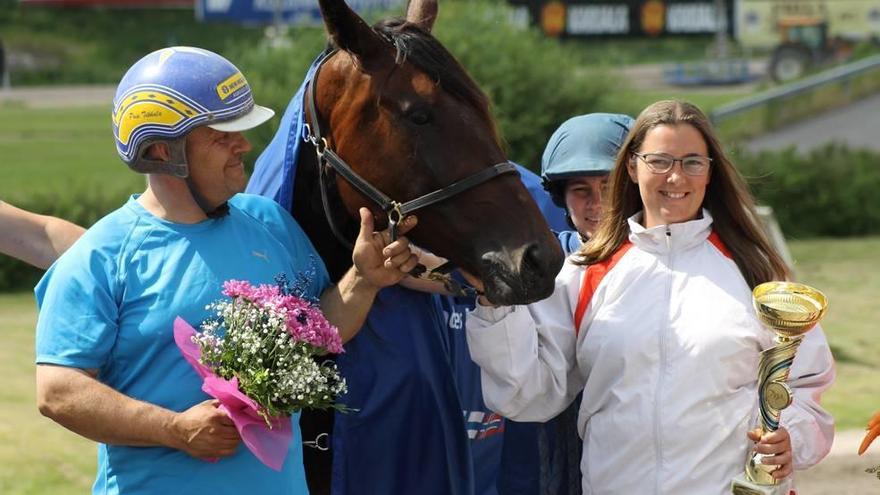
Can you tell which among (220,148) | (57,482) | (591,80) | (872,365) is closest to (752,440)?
(220,148)

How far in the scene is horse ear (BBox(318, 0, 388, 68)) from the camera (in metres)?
2.95

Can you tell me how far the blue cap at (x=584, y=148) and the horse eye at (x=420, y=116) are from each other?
0.80 meters

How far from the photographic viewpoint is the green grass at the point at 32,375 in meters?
6.51

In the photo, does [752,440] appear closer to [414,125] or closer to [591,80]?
[414,125]

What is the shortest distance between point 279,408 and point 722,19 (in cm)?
2965

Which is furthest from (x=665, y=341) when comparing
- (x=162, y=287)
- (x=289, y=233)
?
(x=162, y=287)

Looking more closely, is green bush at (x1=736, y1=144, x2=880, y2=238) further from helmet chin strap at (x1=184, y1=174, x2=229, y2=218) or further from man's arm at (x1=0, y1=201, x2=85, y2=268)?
helmet chin strap at (x1=184, y1=174, x2=229, y2=218)

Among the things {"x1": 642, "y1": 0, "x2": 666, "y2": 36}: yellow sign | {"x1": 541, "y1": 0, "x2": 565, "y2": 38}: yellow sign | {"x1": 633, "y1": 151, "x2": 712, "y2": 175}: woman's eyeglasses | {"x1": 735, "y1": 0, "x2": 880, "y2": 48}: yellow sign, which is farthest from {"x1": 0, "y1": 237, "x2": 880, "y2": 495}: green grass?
{"x1": 642, "y1": 0, "x2": 666, "y2": 36}: yellow sign

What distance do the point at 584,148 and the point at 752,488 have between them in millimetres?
1191

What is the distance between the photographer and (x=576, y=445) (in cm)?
337

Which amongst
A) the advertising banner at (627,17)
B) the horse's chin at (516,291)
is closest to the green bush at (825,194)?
the horse's chin at (516,291)

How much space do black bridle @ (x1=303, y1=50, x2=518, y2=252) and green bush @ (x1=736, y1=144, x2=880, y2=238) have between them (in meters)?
13.2

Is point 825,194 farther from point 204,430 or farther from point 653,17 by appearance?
point 653,17

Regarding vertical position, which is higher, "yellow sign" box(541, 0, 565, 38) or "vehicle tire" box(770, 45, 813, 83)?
"yellow sign" box(541, 0, 565, 38)
